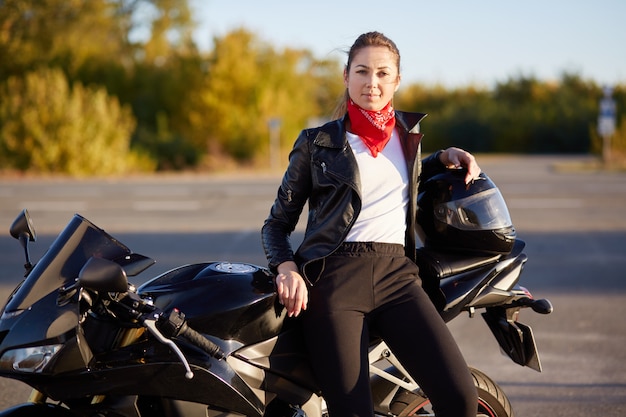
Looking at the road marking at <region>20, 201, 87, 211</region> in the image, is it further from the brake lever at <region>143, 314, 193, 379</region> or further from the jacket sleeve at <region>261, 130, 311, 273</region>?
the brake lever at <region>143, 314, 193, 379</region>

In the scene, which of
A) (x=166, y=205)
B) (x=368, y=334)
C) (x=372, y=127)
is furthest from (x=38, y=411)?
(x=166, y=205)

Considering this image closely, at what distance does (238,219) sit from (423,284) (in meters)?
9.52

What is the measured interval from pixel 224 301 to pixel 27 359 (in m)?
0.60

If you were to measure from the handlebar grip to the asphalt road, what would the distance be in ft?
8.33

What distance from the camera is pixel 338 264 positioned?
254 cm

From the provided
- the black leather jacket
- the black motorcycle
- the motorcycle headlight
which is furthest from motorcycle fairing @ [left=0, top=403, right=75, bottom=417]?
the black leather jacket

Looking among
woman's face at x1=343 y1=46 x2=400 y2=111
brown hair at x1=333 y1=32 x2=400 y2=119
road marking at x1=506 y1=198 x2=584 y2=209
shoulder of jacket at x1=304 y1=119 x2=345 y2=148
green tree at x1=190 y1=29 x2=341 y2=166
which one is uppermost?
brown hair at x1=333 y1=32 x2=400 y2=119

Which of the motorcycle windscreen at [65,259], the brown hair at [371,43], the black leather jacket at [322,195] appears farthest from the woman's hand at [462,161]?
the motorcycle windscreen at [65,259]

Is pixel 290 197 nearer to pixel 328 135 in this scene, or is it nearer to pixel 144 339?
pixel 328 135

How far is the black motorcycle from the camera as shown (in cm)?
202

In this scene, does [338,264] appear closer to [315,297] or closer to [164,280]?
[315,297]

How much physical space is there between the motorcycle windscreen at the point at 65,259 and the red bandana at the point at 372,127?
944mm

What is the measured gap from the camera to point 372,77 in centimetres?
269

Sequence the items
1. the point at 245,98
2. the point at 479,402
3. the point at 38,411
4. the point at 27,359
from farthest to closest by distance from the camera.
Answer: the point at 245,98 → the point at 479,402 → the point at 38,411 → the point at 27,359
